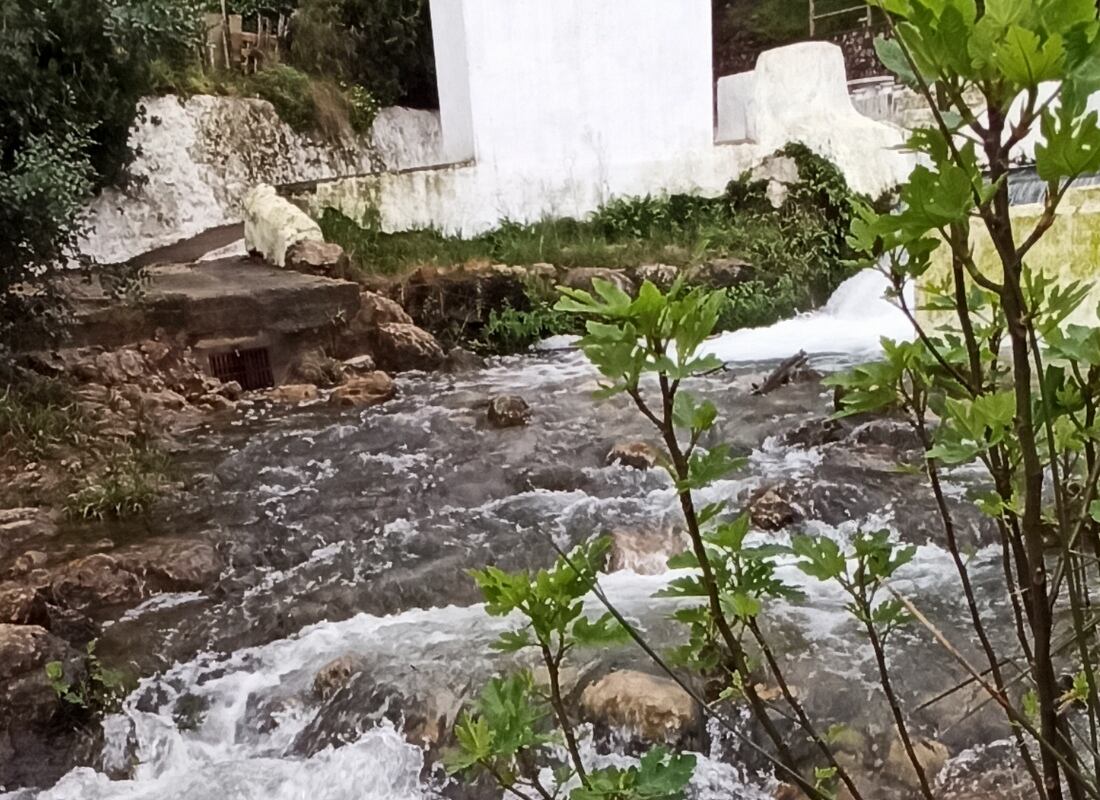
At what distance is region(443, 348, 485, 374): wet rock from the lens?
462 cm

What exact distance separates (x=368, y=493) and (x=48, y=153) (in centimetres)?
169

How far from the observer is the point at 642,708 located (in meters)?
2.07

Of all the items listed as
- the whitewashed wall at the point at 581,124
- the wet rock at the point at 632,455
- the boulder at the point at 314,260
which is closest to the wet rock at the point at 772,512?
the wet rock at the point at 632,455

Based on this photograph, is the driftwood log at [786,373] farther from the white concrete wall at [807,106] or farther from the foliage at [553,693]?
the foliage at [553,693]

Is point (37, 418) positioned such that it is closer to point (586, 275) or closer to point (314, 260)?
point (314, 260)

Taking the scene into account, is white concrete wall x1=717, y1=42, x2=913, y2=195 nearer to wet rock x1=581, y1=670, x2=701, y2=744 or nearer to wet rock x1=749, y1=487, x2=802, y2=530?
wet rock x1=749, y1=487, x2=802, y2=530

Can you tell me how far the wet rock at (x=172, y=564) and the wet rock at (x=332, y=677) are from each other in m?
0.65

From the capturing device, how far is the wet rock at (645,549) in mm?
2736

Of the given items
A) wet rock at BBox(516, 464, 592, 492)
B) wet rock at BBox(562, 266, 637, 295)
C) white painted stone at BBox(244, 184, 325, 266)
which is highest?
white painted stone at BBox(244, 184, 325, 266)

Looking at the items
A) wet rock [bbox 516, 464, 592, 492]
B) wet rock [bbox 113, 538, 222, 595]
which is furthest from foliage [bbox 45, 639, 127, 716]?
wet rock [bbox 516, 464, 592, 492]

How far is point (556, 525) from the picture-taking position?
122 inches

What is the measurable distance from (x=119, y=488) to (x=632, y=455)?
181 centimetres

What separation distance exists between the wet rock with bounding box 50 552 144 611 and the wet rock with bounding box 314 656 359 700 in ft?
2.42

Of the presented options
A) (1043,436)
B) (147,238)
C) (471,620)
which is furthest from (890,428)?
(147,238)
